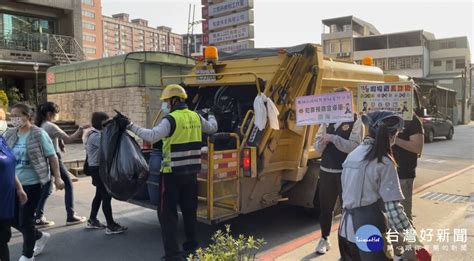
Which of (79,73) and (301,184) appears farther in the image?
(79,73)

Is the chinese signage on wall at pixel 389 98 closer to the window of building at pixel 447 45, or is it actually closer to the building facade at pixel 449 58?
the building facade at pixel 449 58

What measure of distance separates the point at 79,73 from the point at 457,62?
4666 cm

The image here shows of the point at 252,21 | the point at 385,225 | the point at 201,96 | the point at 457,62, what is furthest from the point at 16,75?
the point at 457,62

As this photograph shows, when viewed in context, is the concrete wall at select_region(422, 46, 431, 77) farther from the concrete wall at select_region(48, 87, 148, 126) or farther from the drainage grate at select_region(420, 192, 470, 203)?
the drainage grate at select_region(420, 192, 470, 203)

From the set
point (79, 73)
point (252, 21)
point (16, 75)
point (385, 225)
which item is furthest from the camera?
point (16, 75)

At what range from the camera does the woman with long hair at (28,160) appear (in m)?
4.38

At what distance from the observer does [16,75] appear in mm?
25453

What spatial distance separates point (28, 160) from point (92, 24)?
305 feet

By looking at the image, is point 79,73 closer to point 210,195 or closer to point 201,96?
point 201,96

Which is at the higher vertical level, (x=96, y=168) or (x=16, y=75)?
(x=16, y=75)

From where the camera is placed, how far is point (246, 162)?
5.02 m

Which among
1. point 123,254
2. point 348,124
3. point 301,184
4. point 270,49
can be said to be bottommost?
point 123,254

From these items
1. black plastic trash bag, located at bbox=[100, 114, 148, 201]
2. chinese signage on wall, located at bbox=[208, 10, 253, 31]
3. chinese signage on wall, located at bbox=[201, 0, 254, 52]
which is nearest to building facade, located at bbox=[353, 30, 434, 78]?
chinese signage on wall, located at bbox=[201, 0, 254, 52]

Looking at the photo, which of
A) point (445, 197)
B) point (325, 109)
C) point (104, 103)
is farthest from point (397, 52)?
point (325, 109)
